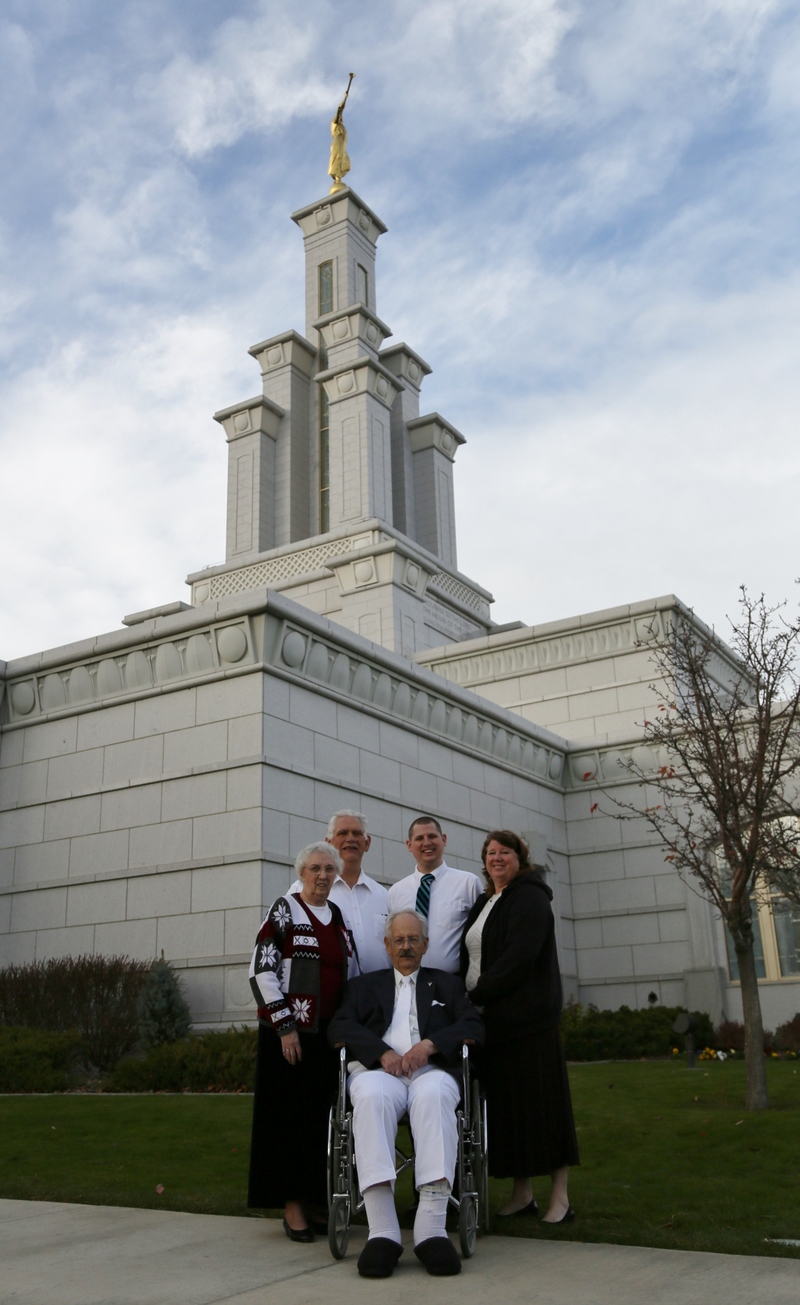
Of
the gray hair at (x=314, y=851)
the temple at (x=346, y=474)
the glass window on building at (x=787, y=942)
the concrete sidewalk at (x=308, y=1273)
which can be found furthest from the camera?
the temple at (x=346, y=474)

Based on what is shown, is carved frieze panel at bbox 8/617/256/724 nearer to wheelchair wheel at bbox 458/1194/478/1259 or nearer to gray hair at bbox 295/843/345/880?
gray hair at bbox 295/843/345/880

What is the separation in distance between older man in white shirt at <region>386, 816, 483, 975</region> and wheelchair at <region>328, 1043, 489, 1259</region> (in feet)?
2.27

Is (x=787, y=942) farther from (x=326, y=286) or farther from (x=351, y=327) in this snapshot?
(x=326, y=286)

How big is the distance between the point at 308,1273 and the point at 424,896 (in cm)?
188

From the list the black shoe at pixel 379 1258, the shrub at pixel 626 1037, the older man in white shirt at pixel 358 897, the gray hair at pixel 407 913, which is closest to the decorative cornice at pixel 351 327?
the shrub at pixel 626 1037

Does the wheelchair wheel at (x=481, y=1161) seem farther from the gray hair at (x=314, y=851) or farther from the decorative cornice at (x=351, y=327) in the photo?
Answer: the decorative cornice at (x=351, y=327)

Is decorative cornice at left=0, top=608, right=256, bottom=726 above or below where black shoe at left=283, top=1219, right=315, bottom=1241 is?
above

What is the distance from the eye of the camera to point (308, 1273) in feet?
14.0

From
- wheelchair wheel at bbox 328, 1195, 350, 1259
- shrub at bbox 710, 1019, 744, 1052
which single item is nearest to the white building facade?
shrub at bbox 710, 1019, 744, 1052

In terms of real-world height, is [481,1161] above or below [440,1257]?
above

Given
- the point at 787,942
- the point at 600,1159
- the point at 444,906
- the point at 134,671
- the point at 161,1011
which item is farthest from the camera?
the point at 787,942

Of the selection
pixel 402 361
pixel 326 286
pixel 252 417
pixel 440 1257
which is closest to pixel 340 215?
pixel 326 286

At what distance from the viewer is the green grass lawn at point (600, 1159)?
5.13m

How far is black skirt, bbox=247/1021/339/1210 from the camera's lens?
504 centimetres
